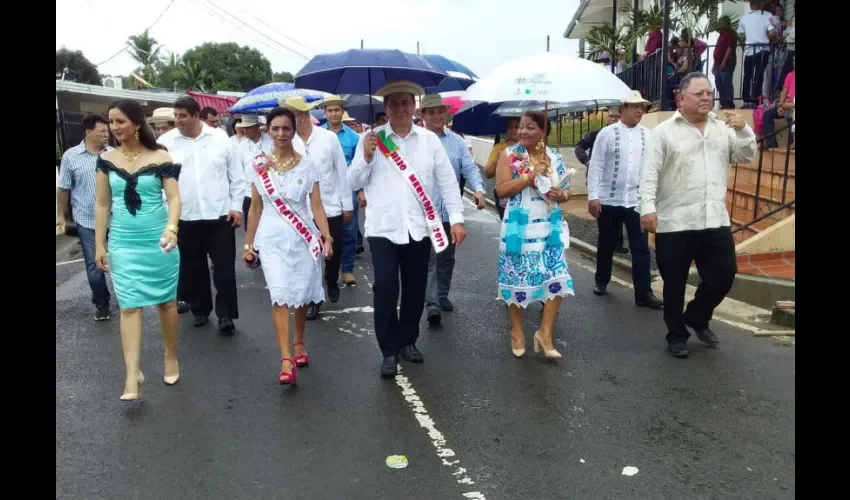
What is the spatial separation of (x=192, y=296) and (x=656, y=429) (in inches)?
167

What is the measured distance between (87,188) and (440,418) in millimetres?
4469

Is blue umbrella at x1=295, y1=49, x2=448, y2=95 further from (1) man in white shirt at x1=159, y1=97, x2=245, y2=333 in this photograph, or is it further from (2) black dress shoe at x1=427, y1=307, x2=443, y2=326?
(2) black dress shoe at x1=427, y1=307, x2=443, y2=326

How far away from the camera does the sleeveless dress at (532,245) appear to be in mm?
5379

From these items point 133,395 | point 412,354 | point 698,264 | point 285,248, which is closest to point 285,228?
point 285,248

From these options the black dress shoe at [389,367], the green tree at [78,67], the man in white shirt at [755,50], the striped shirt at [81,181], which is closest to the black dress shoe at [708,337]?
the black dress shoe at [389,367]

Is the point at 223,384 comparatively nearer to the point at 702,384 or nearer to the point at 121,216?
the point at 121,216

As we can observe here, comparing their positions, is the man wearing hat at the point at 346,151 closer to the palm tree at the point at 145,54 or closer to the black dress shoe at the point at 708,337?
the black dress shoe at the point at 708,337

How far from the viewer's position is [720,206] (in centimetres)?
538

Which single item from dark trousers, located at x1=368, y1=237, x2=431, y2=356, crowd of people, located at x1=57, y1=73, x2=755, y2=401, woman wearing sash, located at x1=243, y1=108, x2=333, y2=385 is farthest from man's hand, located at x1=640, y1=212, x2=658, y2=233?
woman wearing sash, located at x1=243, y1=108, x2=333, y2=385

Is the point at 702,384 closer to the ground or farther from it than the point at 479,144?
closer to the ground

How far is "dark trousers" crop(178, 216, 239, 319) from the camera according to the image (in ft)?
21.0

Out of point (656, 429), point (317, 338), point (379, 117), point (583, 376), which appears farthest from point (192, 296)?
point (379, 117)

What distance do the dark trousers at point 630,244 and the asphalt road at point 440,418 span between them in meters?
0.51
